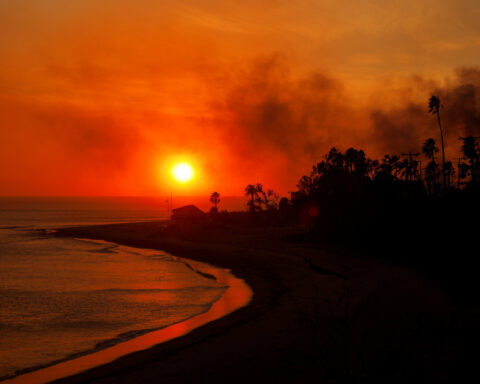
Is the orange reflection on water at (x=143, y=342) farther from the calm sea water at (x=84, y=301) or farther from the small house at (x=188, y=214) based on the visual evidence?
the small house at (x=188, y=214)

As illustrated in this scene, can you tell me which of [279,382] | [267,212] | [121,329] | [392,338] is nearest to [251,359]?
[279,382]

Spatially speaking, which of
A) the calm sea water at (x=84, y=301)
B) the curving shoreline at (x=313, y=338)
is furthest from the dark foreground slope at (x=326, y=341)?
the calm sea water at (x=84, y=301)

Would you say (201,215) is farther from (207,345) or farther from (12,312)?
(207,345)

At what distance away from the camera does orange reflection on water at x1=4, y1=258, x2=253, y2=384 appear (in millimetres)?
14148

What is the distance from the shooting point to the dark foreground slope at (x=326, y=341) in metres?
11.0

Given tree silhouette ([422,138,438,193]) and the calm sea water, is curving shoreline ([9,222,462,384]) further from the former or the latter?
tree silhouette ([422,138,438,193])

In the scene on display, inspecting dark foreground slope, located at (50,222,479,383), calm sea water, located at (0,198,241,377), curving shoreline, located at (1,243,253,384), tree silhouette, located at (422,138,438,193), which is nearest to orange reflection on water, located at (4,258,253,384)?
curving shoreline, located at (1,243,253,384)

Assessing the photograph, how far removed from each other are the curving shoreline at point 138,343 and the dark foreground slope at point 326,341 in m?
0.78

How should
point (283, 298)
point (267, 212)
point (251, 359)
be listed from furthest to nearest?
1. point (267, 212)
2. point (283, 298)
3. point (251, 359)

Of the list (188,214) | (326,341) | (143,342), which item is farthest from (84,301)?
(188,214)

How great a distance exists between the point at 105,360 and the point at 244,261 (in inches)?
1108

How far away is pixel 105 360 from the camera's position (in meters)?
15.4

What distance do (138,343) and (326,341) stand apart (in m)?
7.47

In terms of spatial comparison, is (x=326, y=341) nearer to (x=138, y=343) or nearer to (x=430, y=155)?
(x=138, y=343)
